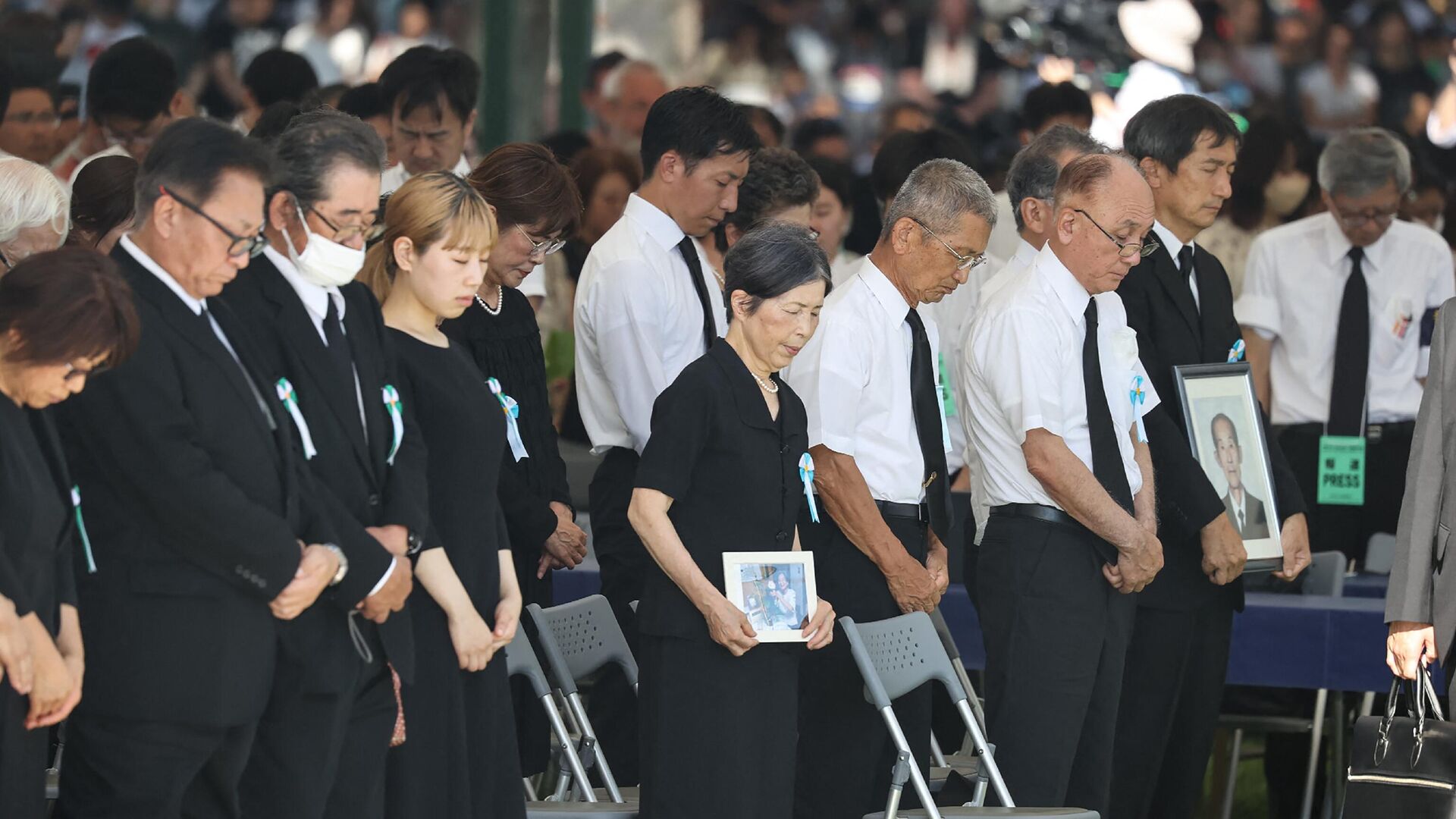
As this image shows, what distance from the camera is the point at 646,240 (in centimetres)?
518

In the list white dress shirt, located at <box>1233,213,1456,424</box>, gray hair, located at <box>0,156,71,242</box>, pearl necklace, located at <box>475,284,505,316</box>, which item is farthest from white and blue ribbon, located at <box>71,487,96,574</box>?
white dress shirt, located at <box>1233,213,1456,424</box>

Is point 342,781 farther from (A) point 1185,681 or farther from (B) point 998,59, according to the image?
(B) point 998,59

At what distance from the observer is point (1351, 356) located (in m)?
6.90

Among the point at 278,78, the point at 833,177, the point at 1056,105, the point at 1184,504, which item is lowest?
the point at 1184,504

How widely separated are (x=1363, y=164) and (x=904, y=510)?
2881 millimetres

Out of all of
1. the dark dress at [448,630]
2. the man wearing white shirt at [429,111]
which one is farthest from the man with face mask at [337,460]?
the man wearing white shirt at [429,111]

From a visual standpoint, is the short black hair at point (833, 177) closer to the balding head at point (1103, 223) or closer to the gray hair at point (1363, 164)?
the gray hair at point (1363, 164)

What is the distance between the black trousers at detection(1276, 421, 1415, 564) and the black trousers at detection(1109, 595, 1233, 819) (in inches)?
62.8

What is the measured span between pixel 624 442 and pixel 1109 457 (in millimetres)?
1189

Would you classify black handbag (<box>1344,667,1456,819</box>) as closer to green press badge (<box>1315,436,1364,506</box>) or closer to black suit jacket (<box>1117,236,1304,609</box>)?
black suit jacket (<box>1117,236,1304,609</box>)

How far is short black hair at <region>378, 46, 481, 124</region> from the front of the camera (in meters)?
6.12

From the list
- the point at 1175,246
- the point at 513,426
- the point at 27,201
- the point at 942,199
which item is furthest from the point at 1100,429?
the point at 27,201

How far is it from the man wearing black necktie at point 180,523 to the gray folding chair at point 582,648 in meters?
1.18

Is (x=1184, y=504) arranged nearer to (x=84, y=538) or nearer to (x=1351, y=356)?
(x=1351, y=356)
